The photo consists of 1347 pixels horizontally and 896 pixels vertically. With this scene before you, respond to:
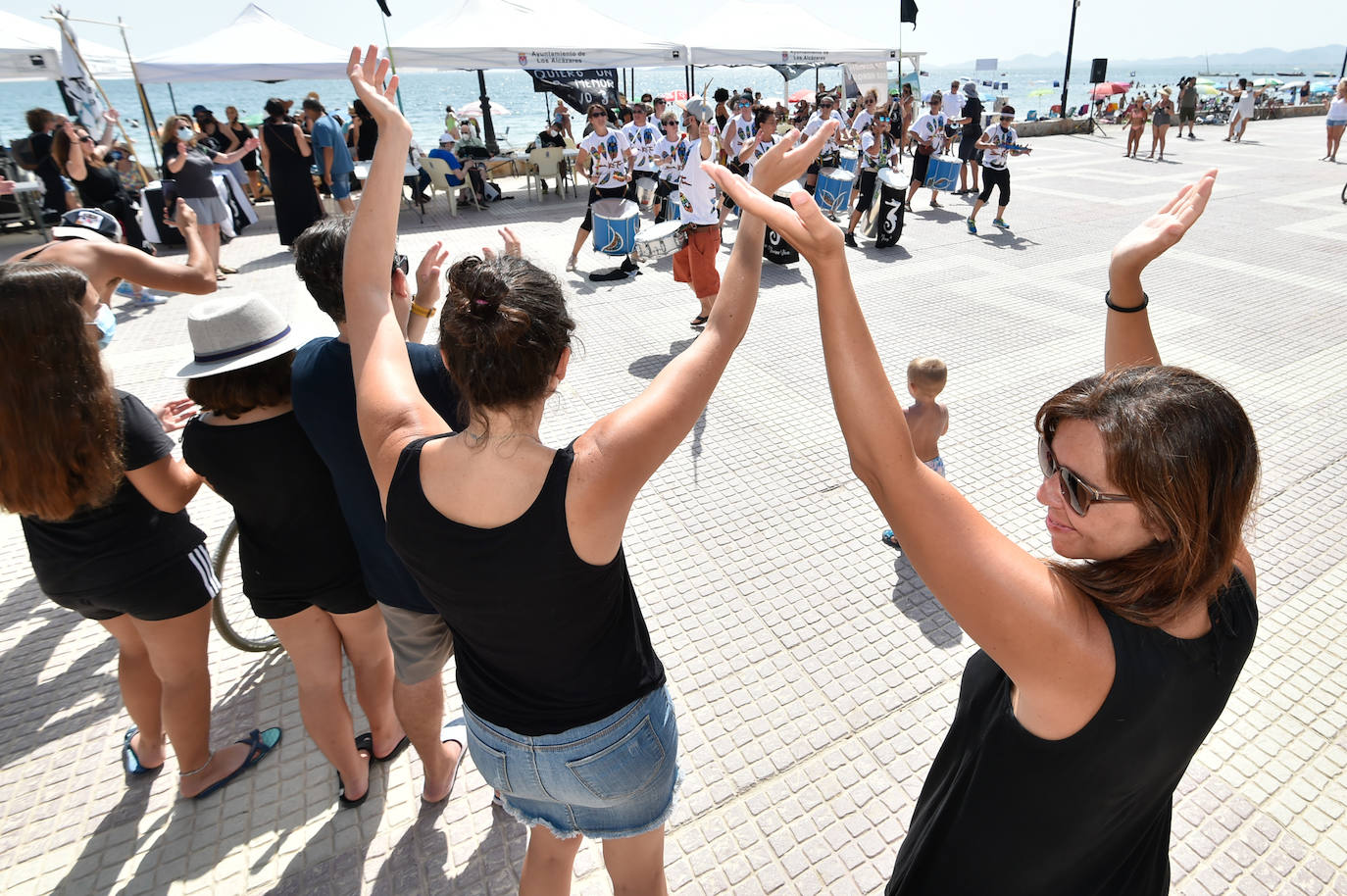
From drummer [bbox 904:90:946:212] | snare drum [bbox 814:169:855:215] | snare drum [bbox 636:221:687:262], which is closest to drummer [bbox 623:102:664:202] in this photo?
snare drum [bbox 814:169:855:215]

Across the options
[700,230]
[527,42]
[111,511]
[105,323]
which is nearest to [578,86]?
[527,42]

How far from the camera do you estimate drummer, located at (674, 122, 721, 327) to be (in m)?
6.43

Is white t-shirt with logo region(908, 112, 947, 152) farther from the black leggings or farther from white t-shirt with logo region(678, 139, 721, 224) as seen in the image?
white t-shirt with logo region(678, 139, 721, 224)

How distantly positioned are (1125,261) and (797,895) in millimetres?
2010

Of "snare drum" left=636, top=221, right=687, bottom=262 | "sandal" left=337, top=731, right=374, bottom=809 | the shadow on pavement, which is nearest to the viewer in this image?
"sandal" left=337, top=731, right=374, bottom=809

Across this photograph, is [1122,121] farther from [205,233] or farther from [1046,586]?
[1046,586]

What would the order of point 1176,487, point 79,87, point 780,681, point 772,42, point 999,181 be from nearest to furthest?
point 1176,487 < point 780,681 < point 999,181 < point 79,87 < point 772,42

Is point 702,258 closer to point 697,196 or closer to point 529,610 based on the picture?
point 697,196

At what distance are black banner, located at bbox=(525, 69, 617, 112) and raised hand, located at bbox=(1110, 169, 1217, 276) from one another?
15.9m

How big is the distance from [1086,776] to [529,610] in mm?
963

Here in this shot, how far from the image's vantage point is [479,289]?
1340mm

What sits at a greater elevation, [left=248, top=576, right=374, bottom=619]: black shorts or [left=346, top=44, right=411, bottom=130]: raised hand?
[left=346, top=44, right=411, bottom=130]: raised hand

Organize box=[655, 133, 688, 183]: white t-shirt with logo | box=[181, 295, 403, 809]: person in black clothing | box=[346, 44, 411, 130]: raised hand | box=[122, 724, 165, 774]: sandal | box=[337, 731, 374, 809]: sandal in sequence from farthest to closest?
box=[655, 133, 688, 183]: white t-shirt with logo < box=[122, 724, 165, 774]: sandal < box=[337, 731, 374, 809]: sandal < box=[181, 295, 403, 809]: person in black clothing < box=[346, 44, 411, 130]: raised hand

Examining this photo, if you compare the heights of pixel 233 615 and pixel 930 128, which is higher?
pixel 930 128
